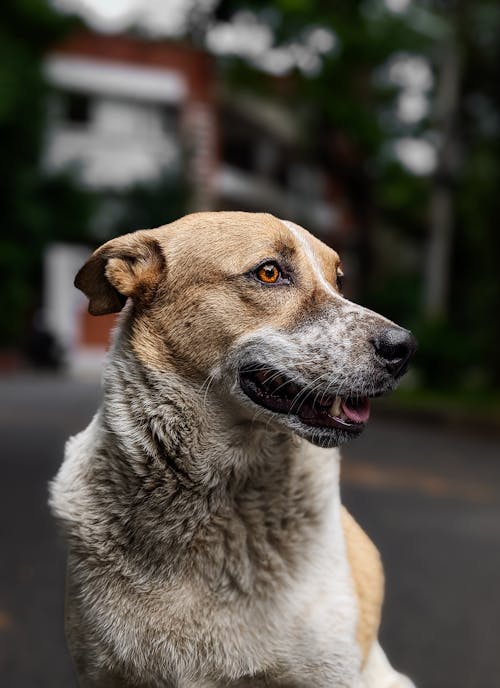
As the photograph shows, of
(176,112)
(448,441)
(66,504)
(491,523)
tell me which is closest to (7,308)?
(176,112)

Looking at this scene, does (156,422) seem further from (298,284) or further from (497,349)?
(497,349)

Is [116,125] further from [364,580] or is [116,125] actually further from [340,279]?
[364,580]

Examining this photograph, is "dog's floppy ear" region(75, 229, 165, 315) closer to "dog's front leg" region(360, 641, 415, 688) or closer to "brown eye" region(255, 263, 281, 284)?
"brown eye" region(255, 263, 281, 284)

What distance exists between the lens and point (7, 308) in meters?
24.8

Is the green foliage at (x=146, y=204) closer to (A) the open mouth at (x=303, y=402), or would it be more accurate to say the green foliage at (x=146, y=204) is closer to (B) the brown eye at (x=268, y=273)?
(B) the brown eye at (x=268, y=273)

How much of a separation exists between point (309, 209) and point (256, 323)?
35.5 m

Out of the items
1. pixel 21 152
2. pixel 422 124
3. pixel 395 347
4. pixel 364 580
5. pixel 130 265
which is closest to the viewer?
pixel 395 347

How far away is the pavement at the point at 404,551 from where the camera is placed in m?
4.48

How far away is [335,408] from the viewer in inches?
110

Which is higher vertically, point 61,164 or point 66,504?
point 66,504

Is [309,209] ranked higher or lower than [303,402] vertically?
lower

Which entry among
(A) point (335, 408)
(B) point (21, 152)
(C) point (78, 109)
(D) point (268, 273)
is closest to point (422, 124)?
(B) point (21, 152)

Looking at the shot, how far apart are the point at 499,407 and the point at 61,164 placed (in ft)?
57.7

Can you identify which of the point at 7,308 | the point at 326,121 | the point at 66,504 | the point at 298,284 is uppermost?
the point at 298,284
